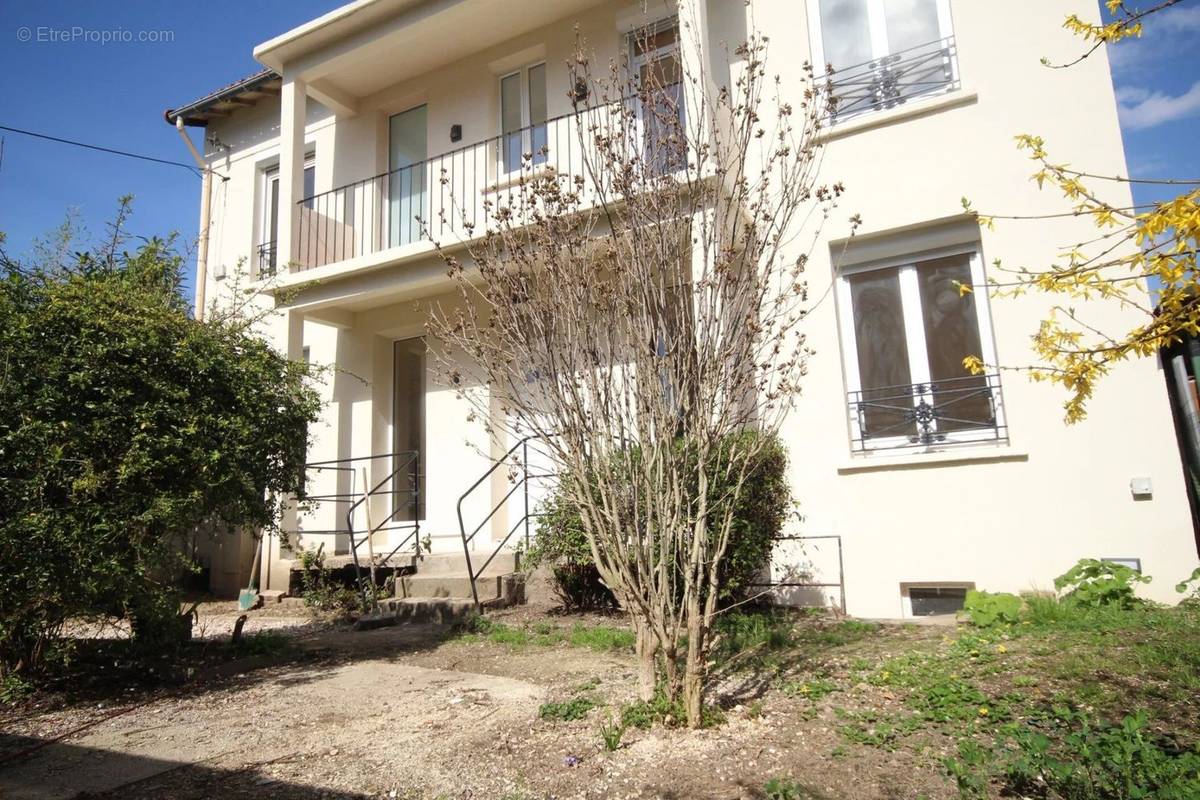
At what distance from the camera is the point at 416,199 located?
10305 millimetres

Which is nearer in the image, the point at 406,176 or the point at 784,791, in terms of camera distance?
the point at 784,791

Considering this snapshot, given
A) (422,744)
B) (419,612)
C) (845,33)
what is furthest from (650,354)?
(845,33)

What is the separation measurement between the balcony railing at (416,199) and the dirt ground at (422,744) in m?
5.11

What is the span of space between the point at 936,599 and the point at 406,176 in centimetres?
861

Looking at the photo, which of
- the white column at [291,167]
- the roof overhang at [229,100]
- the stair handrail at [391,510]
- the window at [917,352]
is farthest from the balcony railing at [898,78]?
the roof overhang at [229,100]

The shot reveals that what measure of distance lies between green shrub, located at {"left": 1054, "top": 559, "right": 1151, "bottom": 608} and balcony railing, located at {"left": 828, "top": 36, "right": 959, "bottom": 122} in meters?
4.56

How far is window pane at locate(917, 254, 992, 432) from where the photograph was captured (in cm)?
662

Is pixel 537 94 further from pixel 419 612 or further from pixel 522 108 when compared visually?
pixel 419 612

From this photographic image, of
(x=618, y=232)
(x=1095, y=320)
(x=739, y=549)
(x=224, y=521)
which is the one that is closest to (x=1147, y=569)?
(x=1095, y=320)

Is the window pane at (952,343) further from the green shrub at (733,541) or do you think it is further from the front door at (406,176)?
the front door at (406,176)

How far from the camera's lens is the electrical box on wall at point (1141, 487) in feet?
18.9

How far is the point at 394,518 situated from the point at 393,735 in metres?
6.25

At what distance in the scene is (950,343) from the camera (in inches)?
270

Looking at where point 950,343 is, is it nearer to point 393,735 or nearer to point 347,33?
point 393,735
